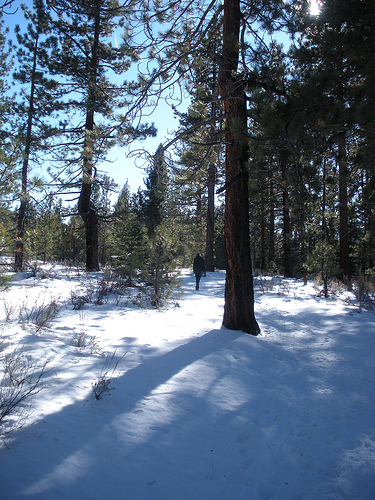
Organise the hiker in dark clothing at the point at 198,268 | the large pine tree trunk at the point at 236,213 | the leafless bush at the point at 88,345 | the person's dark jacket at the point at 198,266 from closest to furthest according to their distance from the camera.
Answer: the leafless bush at the point at 88,345 → the large pine tree trunk at the point at 236,213 → the hiker in dark clothing at the point at 198,268 → the person's dark jacket at the point at 198,266

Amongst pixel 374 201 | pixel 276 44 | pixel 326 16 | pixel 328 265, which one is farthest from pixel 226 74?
pixel 328 265

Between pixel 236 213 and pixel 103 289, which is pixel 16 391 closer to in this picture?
pixel 236 213

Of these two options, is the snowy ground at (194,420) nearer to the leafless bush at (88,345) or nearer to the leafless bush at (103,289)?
the leafless bush at (88,345)

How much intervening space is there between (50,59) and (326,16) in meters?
11.4

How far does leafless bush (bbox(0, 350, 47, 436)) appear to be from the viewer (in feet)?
6.84

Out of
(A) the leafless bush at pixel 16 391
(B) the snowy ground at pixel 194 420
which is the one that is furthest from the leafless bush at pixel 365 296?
(A) the leafless bush at pixel 16 391

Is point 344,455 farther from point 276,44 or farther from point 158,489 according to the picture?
point 276,44

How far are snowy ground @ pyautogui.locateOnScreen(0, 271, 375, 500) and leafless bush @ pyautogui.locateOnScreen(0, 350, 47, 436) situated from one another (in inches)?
3.4

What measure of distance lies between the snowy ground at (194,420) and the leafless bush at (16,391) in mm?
87

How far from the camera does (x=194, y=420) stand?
8.44 ft

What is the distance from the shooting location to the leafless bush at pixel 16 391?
2.09 metres

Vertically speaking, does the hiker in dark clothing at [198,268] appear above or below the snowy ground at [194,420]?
above

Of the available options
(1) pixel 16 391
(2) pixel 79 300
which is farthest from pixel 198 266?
(1) pixel 16 391

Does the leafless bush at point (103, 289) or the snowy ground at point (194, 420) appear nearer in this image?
the snowy ground at point (194, 420)
